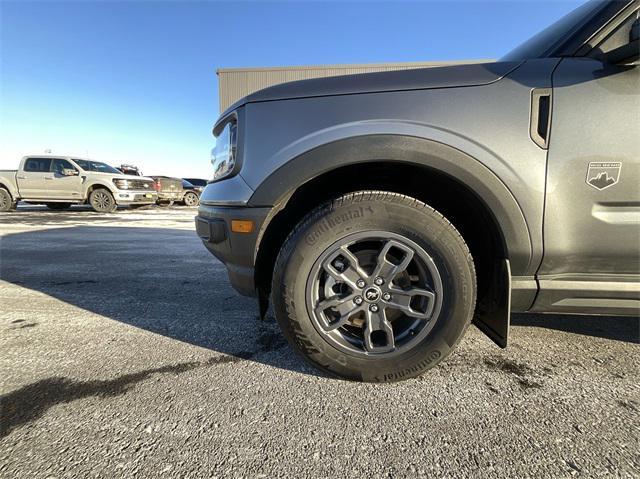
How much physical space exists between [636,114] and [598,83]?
7.9 inches

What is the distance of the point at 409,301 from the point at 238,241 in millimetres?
911

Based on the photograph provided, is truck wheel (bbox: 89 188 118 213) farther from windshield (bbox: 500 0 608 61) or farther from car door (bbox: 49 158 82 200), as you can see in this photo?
windshield (bbox: 500 0 608 61)

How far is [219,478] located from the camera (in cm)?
93

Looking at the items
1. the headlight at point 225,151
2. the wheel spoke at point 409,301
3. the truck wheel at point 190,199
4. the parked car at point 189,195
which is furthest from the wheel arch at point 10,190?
the wheel spoke at point 409,301

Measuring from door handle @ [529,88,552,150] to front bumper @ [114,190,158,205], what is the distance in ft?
40.1

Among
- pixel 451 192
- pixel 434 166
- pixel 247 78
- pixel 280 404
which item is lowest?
pixel 280 404

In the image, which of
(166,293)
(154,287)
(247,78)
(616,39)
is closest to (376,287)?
(616,39)

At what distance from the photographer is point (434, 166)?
1342 millimetres

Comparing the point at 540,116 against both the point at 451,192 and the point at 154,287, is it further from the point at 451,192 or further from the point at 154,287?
the point at 154,287

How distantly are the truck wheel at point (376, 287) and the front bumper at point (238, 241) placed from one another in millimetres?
179

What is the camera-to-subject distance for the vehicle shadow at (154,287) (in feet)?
5.99

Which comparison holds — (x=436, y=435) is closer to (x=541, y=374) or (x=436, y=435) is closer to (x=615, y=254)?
(x=541, y=374)

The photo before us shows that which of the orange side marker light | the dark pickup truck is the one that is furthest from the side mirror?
the orange side marker light

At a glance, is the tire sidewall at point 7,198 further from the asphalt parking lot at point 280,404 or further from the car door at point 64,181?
the asphalt parking lot at point 280,404
